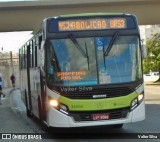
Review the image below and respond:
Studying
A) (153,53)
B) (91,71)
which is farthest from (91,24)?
(153,53)

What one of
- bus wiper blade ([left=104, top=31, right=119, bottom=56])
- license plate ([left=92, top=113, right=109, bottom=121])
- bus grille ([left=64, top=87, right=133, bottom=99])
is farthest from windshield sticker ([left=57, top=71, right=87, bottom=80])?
license plate ([left=92, top=113, right=109, bottom=121])

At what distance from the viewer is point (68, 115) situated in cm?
1135

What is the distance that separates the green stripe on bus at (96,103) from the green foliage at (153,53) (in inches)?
1828

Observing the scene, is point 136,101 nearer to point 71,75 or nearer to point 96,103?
point 96,103

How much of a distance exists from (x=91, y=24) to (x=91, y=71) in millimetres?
1252

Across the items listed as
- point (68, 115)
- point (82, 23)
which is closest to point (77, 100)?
point (68, 115)

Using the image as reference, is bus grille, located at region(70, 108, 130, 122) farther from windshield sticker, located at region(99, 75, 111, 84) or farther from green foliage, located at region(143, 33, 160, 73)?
green foliage, located at region(143, 33, 160, 73)

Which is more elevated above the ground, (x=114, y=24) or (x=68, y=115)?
(x=114, y=24)

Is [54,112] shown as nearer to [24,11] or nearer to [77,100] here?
[77,100]

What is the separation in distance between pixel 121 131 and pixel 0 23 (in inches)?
724

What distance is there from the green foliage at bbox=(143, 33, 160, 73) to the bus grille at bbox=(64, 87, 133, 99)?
152 feet

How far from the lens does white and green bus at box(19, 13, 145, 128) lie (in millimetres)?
11383

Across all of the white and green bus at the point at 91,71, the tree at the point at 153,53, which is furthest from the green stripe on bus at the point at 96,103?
the tree at the point at 153,53

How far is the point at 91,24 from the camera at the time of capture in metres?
12.0
